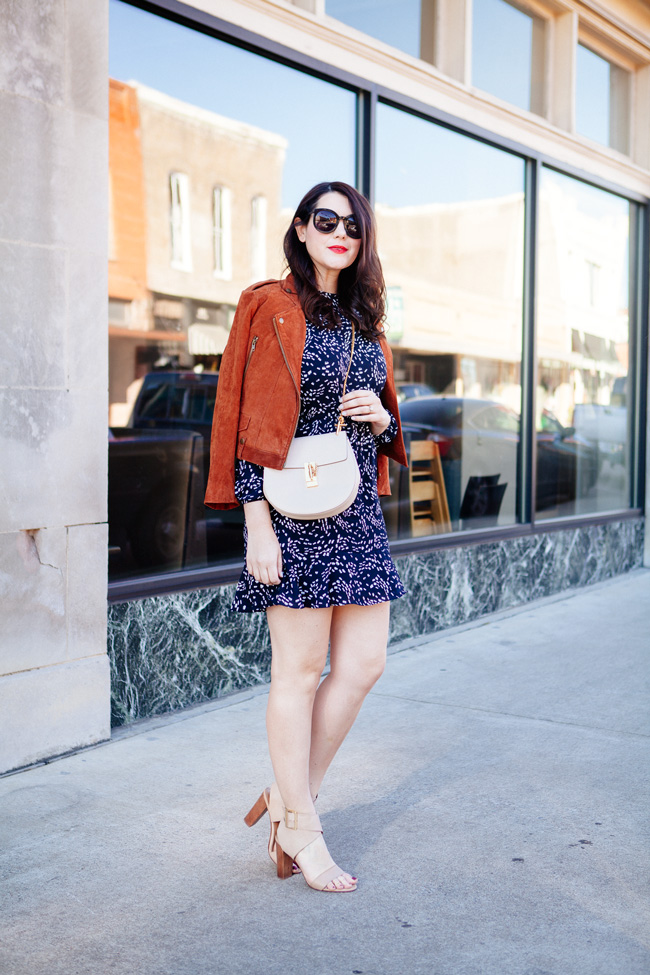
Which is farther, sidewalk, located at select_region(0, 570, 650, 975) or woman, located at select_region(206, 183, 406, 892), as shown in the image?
Result: woman, located at select_region(206, 183, 406, 892)

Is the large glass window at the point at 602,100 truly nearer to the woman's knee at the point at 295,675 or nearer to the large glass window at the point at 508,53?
the large glass window at the point at 508,53

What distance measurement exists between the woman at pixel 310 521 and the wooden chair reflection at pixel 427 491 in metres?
3.51

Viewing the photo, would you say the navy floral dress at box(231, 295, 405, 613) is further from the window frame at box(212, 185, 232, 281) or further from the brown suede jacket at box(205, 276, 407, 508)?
the window frame at box(212, 185, 232, 281)

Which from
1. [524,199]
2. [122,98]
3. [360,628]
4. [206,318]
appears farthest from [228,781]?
[206,318]

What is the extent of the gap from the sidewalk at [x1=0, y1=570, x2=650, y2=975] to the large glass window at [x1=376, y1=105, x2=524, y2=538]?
2590 mm

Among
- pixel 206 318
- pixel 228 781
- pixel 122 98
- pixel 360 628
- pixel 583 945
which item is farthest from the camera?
pixel 206 318

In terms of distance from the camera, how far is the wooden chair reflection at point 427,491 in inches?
254

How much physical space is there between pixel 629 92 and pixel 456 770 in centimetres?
658

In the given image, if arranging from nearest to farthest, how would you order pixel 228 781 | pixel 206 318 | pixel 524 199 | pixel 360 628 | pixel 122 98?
pixel 360 628, pixel 228 781, pixel 524 199, pixel 122 98, pixel 206 318

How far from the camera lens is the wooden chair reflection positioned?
6.45m

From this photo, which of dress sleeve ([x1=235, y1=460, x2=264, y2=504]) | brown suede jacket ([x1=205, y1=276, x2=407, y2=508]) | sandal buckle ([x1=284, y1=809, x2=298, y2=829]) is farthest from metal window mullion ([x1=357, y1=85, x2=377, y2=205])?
sandal buckle ([x1=284, y1=809, x2=298, y2=829])

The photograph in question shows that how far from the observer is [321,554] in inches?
106

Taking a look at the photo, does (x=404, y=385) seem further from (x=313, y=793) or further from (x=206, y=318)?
(x=313, y=793)

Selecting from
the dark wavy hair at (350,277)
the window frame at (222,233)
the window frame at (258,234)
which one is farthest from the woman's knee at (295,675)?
the window frame at (222,233)
